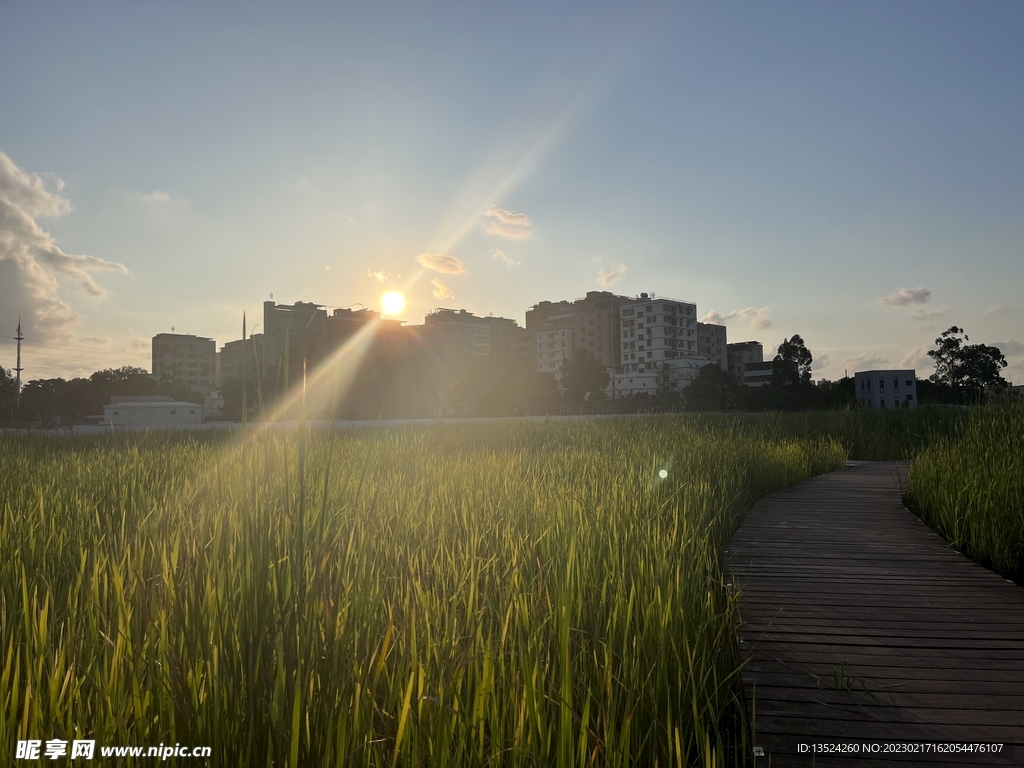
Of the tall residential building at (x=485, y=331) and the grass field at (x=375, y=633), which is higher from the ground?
the tall residential building at (x=485, y=331)

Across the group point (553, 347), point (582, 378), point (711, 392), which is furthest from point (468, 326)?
point (711, 392)

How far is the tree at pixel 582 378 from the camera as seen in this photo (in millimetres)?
61344

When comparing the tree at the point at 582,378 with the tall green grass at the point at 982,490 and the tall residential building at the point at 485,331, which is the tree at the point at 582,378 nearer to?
the tall residential building at the point at 485,331

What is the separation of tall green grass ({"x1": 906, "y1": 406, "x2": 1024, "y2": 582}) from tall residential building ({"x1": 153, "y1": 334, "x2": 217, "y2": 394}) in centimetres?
12692

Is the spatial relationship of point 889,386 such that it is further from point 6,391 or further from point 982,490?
point 6,391

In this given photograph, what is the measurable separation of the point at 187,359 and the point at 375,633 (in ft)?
440

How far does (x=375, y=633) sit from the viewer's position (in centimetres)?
201

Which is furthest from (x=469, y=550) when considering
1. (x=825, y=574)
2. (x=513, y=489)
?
(x=825, y=574)

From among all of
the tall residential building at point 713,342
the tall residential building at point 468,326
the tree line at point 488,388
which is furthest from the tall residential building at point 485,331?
the tree line at point 488,388

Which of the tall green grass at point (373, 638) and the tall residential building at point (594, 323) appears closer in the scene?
the tall green grass at point (373, 638)

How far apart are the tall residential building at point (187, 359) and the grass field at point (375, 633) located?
127m

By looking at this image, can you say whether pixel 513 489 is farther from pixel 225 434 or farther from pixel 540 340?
pixel 540 340

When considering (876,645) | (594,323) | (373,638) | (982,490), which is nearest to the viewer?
(373,638)

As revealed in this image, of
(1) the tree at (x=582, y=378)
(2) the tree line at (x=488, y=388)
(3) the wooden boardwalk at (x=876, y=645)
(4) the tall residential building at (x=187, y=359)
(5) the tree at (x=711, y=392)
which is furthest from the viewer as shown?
(4) the tall residential building at (x=187, y=359)
